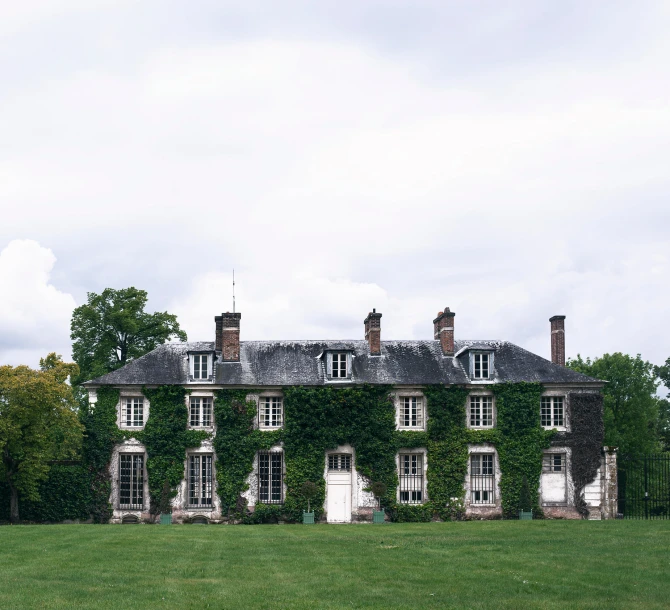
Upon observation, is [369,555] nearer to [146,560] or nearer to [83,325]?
[146,560]

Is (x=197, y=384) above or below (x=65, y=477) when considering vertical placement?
above

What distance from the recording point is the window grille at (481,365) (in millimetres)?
38875

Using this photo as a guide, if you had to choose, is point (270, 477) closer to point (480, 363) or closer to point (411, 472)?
point (411, 472)

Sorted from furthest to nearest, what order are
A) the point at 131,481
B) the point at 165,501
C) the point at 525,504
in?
the point at 131,481, the point at 525,504, the point at 165,501

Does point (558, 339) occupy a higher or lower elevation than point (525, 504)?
higher

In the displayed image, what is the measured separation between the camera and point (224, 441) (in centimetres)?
3766

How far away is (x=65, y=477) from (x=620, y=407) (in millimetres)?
34650

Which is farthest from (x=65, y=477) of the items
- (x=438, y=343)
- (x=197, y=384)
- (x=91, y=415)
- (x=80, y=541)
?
(x=438, y=343)

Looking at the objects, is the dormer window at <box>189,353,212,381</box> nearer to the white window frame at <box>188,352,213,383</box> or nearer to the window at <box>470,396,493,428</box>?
the white window frame at <box>188,352,213,383</box>

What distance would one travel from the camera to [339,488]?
124 ft

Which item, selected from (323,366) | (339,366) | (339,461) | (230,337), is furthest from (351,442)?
(230,337)

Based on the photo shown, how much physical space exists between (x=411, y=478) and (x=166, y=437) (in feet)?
37.0

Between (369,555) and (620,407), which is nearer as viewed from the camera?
(369,555)

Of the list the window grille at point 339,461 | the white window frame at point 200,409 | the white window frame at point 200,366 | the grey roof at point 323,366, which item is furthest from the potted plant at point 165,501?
the window grille at point 339,461
